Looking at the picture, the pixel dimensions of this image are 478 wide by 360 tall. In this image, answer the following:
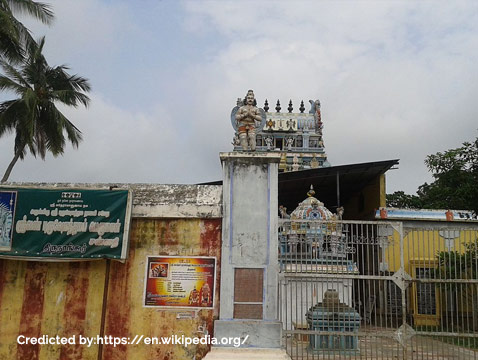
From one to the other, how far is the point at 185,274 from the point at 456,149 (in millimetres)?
6413

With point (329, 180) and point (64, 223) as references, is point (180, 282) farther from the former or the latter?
point (329, 180)

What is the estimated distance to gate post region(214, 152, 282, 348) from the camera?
7.71m

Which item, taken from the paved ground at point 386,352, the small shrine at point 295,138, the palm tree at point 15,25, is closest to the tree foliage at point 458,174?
the paved ground at point 386,352

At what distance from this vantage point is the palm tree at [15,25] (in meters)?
14.7

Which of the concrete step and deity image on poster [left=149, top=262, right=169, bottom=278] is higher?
deity image on poster [left=149, top=262, right=169, bottom=278]

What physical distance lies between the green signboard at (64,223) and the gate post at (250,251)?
69.4 inches

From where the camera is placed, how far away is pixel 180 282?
7.97 meters

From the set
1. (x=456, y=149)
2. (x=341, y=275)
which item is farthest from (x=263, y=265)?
(x=456, y=149)

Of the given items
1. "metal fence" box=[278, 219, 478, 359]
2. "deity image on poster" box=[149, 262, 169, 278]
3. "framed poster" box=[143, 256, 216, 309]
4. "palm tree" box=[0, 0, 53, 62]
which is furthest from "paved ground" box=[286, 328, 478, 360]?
"palm tree" box=[0, 0, 53, 62]

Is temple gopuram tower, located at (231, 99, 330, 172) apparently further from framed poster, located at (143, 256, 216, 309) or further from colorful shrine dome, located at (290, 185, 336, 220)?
framed poster, located at (143, 256, 216, 309)

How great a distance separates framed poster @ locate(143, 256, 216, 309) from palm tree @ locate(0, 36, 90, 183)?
12659 millimetres

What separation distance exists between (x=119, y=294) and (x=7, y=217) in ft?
7.68

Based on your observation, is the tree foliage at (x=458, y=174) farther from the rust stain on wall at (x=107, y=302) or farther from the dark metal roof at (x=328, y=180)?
the dark metal roof at (x=328, y=180)

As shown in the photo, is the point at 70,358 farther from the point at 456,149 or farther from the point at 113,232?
the point at 456,149
